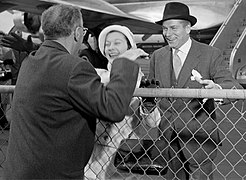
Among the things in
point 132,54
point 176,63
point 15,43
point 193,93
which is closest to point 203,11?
point 15,43

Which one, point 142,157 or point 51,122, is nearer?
point 51,122

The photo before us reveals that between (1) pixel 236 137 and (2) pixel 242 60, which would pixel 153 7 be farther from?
(1) pixel 236 137

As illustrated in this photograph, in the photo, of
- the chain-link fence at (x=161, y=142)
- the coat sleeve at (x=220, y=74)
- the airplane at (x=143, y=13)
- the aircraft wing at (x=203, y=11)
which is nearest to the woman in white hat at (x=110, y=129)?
the chain-link fence at (x=161, y=142)

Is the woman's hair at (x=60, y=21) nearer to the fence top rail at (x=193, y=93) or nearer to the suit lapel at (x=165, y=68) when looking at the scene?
the fence top rail at (x=193, y=93)

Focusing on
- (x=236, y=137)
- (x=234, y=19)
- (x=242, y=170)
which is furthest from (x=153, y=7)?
(x=242, y=170)

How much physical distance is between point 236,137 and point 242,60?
21.2 feet

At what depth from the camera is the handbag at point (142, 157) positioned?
247 cm

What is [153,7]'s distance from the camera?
17.9 m

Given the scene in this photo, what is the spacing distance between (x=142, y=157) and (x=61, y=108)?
37.9 inches

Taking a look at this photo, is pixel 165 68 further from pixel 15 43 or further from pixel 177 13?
pixel 15 43

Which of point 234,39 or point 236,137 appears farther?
point 234,39

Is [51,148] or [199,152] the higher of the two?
[51,148]

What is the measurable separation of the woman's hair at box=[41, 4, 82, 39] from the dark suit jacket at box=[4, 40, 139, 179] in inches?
2.1

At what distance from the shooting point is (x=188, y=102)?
250 centimetres
